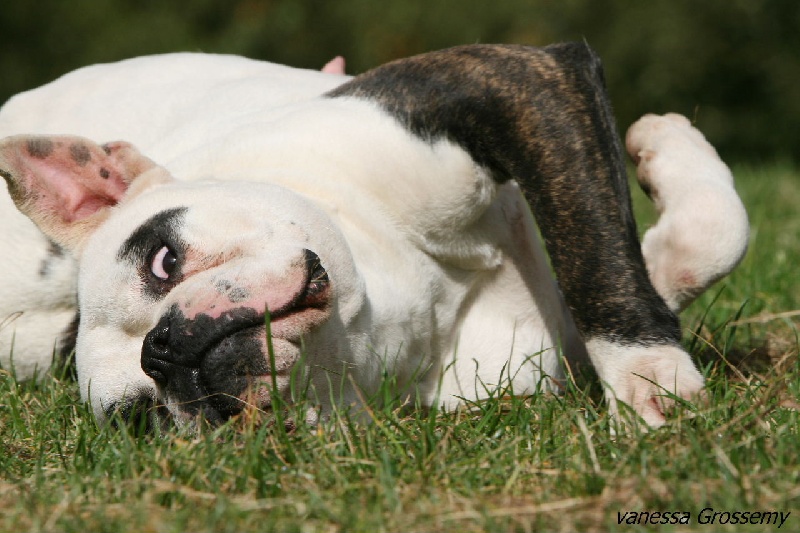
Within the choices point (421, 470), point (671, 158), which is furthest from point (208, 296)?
point (671, 158)

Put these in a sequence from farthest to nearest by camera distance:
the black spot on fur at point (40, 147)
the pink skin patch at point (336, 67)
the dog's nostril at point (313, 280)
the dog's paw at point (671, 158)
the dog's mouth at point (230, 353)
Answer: the pink skin patch at point (336, 67)
the dog's paw at point (671, 158)
the black spot on fur at point (40, 147)
the dog's nostril at point (313, 280)
the dog's mouth at point (230, 353)

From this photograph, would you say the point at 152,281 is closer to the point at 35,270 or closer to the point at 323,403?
the point at 323,403

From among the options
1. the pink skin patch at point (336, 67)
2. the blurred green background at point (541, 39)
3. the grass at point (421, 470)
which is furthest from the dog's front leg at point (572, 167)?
the blurred green background at point (541, 39)

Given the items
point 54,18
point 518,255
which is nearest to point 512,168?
point 518,255

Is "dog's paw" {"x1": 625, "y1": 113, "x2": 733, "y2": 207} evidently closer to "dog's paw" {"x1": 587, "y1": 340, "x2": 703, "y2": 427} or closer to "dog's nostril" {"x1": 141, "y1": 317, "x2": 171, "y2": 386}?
"dog's paw" {"x1": 587, "y1": 340, "x2": 703, "y2": 427}

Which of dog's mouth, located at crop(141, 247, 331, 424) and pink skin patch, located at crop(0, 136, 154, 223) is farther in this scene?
pink skin patch, located at crop(0, 136, 154, 223)

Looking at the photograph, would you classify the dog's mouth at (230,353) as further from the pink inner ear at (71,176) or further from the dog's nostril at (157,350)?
the pink inner ear at (71,176)

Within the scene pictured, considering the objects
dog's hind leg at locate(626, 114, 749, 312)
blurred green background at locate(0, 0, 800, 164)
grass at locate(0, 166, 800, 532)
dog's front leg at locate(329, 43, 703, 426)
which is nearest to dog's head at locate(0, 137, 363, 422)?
grass at locate(0, 166, 800, 532)

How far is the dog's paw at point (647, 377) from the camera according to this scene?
2811mm

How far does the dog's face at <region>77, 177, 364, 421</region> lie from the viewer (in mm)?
2555

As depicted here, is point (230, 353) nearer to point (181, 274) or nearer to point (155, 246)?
point (181, 274)

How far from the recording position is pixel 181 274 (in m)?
2.76

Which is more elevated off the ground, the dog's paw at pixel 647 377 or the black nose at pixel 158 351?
the black nose at pixel 158 351

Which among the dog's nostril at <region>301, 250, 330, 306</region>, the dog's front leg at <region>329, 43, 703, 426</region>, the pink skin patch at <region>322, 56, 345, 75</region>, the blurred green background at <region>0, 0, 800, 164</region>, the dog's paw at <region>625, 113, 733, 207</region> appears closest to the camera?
the dog's nostril at <region>301, 250, 330, 306</region>
